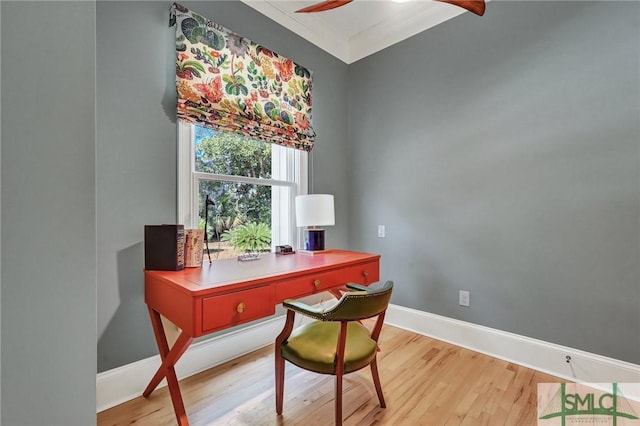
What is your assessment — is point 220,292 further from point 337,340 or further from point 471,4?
point 471,4

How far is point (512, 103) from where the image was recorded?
6.79 feet

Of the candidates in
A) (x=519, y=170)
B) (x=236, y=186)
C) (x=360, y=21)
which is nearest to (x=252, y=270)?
(x=236, y=186)

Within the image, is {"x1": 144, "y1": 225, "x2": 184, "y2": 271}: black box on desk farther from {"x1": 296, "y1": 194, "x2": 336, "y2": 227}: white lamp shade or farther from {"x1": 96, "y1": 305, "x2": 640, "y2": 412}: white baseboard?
{"x1": 296, "y1": 194, "x2": 336, "y2": 227}: white lamp shade

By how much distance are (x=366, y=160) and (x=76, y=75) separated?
101 inches

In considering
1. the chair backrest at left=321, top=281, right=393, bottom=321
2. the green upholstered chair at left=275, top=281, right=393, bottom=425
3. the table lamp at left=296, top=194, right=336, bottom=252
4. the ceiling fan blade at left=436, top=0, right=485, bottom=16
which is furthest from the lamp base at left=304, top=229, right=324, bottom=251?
the ceiling fan blade at left=436, top=0, right=485, bottom=16

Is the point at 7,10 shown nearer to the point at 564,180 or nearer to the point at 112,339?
the point at 112,339

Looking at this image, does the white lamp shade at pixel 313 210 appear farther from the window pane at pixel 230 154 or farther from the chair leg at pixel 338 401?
the chair leg at pixel 338 401

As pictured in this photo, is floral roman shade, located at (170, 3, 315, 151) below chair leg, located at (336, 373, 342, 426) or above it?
above

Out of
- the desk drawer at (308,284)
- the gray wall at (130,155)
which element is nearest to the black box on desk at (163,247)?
the gray wall at (130,155)

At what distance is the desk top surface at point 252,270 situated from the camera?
4.36 ft

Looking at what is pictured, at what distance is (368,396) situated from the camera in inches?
65.7

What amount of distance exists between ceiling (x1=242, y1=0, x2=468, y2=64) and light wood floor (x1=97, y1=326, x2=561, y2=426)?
8.81 ft

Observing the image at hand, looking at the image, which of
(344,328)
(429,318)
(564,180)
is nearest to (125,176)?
(344,328)

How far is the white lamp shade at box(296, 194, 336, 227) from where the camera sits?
2172mm
